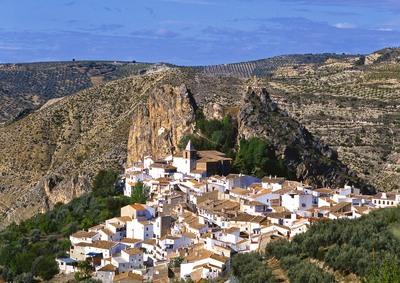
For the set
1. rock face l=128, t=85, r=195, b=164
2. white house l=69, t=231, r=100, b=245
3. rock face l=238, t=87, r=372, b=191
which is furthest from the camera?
rock face l=128, t=85, r=195, b=164

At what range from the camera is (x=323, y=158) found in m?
55.1

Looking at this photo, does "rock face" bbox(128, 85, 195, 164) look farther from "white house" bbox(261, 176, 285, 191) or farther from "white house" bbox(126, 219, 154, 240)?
"white house" bbox(126, 219, 154, 240)

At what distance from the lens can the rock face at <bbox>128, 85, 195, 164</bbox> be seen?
57.8m

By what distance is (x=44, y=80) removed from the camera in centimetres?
17938

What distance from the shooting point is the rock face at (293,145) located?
5272 centimetres

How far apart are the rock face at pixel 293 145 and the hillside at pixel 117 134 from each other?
0.07m

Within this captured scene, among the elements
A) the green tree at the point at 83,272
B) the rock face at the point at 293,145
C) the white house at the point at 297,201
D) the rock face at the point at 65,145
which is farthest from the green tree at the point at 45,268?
the rock face at the point at 65,145

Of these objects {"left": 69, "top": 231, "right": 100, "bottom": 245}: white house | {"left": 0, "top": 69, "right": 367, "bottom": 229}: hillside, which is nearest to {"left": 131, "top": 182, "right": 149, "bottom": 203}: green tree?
{"left": 69, "top": 231, "right": 100, "bottom": 245}: white house

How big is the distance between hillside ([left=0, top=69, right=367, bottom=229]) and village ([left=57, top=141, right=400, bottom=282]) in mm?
6729

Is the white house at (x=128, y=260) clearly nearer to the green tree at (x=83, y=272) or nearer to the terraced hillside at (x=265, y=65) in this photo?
the green tree at (x=83, y=272)

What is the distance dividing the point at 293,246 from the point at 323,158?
24708mm

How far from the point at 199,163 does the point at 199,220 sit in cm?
963

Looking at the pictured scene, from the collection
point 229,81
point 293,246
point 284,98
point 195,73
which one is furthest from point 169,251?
point 284,98

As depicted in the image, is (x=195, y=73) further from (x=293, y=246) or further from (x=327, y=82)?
(x=293, y=246)
